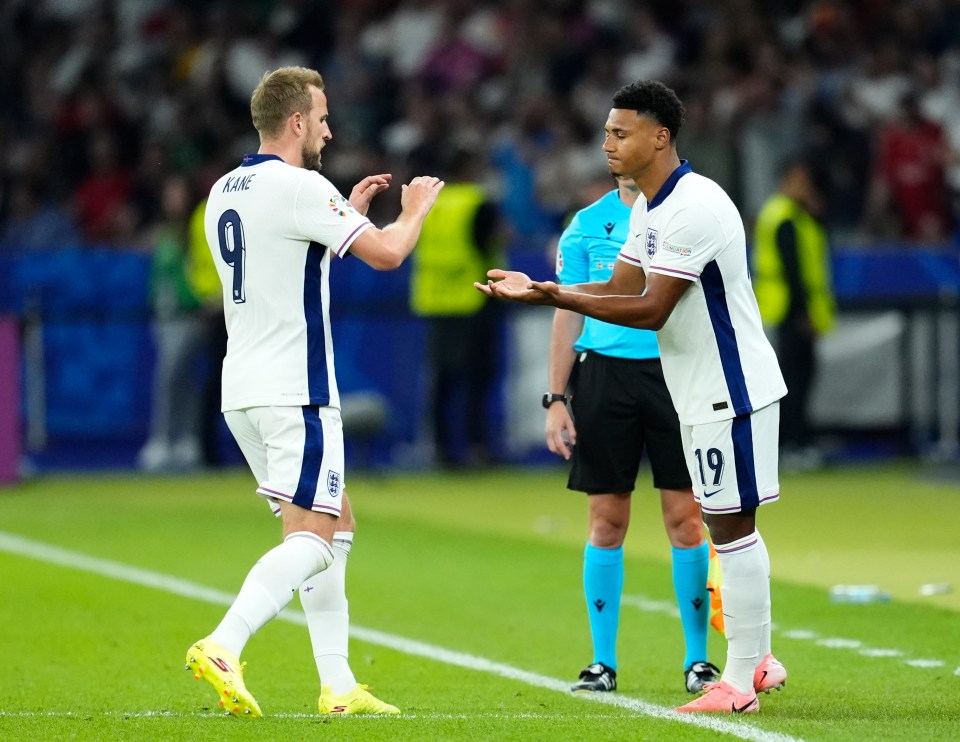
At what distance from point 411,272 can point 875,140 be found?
529 cm

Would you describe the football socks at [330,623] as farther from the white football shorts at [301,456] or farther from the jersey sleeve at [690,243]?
the jersey sleeve at [690,243]

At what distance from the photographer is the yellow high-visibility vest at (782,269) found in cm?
1653

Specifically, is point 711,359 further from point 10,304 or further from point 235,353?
point 10,304

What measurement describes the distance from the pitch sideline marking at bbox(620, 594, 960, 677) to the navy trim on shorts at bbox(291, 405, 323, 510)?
2903mm

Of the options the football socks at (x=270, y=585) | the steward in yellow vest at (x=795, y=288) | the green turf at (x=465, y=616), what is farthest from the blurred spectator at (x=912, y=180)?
the football socks at (x=270, y=585)

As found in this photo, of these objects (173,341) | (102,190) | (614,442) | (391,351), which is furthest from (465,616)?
(102,190)

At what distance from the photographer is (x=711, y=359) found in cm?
655

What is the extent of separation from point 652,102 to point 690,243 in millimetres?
574

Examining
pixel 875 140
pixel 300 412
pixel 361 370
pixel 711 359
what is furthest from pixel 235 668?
pixel 875 140

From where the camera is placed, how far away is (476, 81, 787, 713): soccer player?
21.2ft

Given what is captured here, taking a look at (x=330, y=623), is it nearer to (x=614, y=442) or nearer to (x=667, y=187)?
(x=614, y=442)

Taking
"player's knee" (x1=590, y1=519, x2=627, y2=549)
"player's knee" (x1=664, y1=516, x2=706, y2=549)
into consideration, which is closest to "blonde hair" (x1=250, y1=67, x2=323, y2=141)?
"player's knee" (x1=590, y1=519, x2=627, y2=549)

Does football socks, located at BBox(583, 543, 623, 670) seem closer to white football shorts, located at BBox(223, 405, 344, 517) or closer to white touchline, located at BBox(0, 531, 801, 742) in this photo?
white touchline, located at BBox(0, 531, 801, 742)

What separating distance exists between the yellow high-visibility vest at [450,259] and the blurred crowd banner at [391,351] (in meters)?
0.39
